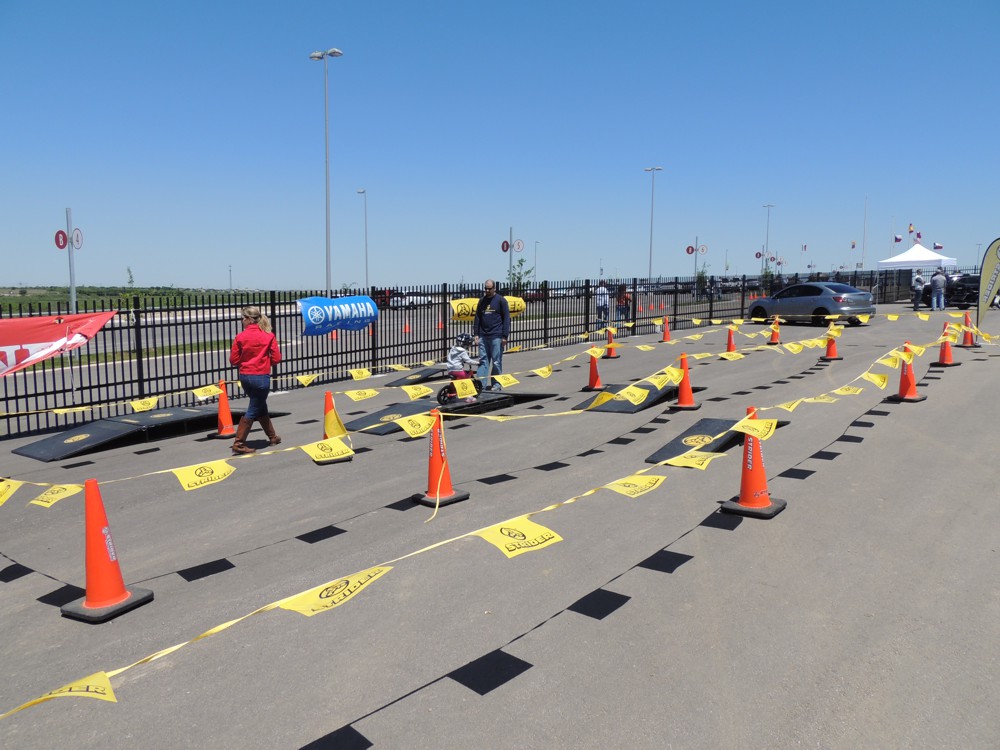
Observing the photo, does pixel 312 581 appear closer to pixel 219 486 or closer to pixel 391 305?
pixel 219 486

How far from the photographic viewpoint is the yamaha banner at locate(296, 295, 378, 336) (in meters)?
14.1

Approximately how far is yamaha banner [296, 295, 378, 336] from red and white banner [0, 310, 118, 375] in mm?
4058

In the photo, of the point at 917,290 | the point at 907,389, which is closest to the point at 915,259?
the point at 917,290

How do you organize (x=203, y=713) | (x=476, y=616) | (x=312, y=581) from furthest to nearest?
(x=312, y=581)
(x=476, y=616)
(x=203, y=713)

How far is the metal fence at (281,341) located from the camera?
37.5 ft

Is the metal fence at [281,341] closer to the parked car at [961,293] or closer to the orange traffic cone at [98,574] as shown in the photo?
the orange traffic cone at [98,574]

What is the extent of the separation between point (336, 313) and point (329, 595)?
10869 millimetres

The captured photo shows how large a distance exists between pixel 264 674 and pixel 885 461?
6.77 metres

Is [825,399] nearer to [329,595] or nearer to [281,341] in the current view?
[329,595]

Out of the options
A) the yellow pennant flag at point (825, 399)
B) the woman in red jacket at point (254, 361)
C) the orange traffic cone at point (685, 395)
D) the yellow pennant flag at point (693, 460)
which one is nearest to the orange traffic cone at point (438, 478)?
the yellow pennant flag at point (693, 460)

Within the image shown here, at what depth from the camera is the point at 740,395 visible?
39.9 feet

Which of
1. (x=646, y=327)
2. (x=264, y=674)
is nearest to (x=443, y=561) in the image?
(x=264, y=674)

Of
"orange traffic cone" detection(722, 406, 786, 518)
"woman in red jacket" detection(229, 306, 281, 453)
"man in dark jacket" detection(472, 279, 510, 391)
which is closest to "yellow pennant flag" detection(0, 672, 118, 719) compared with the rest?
"orange traffic cone" detection(722, 406, 786, 518)

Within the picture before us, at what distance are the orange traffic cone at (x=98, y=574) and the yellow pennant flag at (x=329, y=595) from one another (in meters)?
1.08
